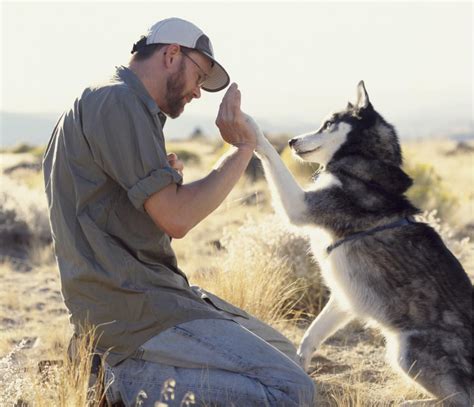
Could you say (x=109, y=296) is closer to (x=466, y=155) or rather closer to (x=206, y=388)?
(x=206, y=388)

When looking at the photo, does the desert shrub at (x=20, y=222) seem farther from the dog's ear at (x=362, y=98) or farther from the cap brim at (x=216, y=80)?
the cap brim at (x=216, y=80)

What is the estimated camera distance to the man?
3.36 m

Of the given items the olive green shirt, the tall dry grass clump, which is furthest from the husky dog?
the tall dry grass clump

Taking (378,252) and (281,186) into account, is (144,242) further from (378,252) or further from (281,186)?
(378,252)


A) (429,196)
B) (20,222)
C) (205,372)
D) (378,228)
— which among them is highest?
(378,228)

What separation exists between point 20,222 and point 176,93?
7042 millimetres

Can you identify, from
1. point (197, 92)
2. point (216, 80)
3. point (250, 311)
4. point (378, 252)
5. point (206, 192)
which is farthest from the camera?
point (250, 311)

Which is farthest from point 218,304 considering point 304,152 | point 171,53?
point 304,152

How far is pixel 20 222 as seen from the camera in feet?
33.6

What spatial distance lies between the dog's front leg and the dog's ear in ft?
2.63

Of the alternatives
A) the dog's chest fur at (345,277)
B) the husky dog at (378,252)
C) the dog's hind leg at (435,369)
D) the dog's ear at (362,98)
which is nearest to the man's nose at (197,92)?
the husky dog at (378,252)

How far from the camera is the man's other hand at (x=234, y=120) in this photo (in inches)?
152

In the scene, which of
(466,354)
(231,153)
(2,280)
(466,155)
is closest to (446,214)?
(2,280)

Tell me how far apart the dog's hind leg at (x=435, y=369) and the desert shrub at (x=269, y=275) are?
1240mm
